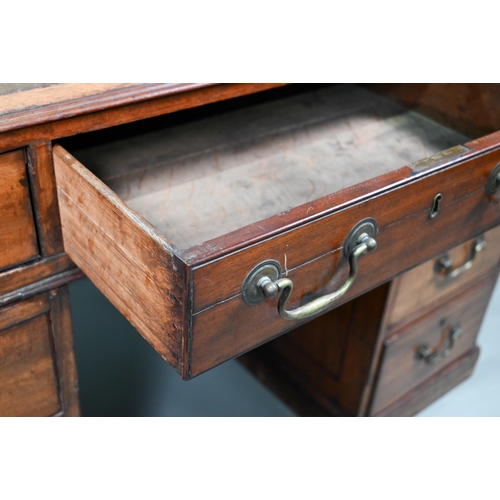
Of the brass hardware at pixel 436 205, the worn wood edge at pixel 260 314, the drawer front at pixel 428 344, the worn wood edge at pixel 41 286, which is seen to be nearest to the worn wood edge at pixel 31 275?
the worn wood edge at pixel 41 286

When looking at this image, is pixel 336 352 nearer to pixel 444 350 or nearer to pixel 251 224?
pixel 444 350

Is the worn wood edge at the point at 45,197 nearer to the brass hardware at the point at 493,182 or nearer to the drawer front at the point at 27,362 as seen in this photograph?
the drawer front at the point at 27,362

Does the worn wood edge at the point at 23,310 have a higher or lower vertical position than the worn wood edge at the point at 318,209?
lower

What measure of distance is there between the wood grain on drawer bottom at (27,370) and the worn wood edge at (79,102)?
0.26 meters

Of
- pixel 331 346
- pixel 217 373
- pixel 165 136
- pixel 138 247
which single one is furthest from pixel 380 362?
pixel 138 247

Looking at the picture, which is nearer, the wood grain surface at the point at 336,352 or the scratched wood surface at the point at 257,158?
the scratched wood surface at the point at 257,158

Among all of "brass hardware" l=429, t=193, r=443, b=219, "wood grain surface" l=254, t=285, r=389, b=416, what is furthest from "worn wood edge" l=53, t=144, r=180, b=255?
"wood grain surface" l=254, t=285, r=389, b=416

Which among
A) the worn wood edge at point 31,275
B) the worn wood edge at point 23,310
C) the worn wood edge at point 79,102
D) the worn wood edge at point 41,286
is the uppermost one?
the worn wood edge at point 79,102

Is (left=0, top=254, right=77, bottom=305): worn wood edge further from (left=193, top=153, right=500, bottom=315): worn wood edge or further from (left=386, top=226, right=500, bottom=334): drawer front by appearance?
(left=386, top=226, right=500, bottom=334): drawer front

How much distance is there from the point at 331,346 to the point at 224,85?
1.73 ft

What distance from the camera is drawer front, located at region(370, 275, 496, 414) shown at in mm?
1135

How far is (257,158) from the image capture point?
0.94 meters

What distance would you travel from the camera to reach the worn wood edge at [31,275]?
78 centimetres

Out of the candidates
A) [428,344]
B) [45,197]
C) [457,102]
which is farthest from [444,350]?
[45,197]
